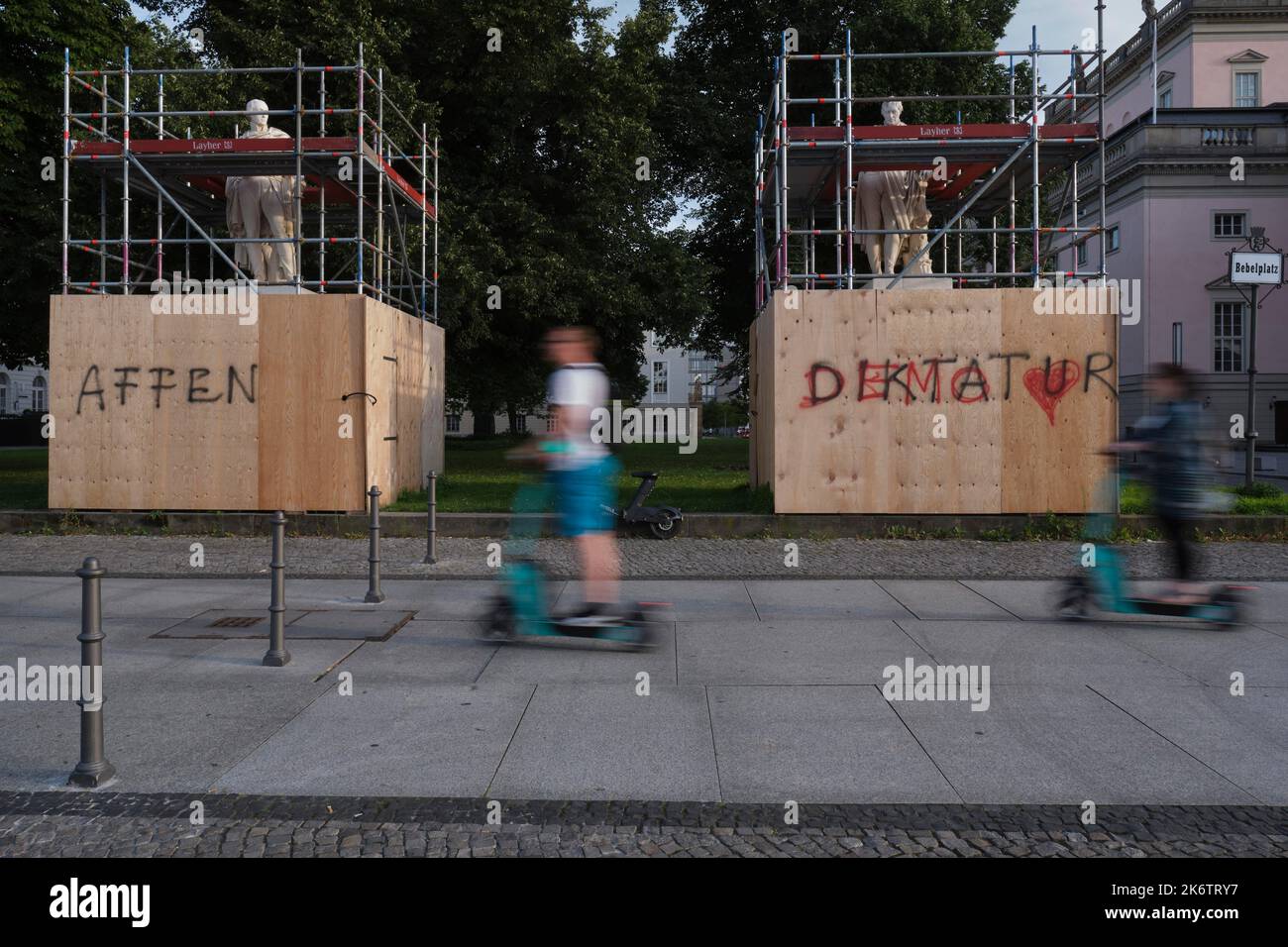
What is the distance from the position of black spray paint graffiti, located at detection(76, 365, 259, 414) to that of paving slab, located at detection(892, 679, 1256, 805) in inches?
404

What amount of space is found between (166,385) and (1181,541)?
11.6 meters

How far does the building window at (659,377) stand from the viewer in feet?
420

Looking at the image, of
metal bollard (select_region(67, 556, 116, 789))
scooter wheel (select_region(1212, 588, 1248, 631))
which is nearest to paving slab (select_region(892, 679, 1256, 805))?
scooter wheel (select_region(1212, 588, 1248, 631))

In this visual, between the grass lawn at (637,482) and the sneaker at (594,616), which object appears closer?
the sneaker at (594,616)

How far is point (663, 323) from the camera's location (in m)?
25.6

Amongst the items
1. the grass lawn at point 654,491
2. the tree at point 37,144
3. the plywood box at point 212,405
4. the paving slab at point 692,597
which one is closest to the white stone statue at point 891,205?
the grass lawn at point 654,491

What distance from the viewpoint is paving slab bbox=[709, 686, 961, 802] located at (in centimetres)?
464

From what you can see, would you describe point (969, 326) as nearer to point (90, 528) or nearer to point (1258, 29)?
point (90, 528)

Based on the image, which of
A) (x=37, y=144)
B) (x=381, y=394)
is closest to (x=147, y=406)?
(x=381, y=394)

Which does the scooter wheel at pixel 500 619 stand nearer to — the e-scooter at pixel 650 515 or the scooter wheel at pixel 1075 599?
the scooter wheel at pixel 1075 599

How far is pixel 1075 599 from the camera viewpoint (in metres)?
8.16

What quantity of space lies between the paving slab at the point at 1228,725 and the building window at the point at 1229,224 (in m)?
38.8

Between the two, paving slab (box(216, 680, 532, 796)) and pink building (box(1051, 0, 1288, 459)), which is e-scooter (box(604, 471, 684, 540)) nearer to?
paving slab (box(216, 680, 532, 796))

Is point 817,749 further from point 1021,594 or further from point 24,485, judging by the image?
point 24,485
